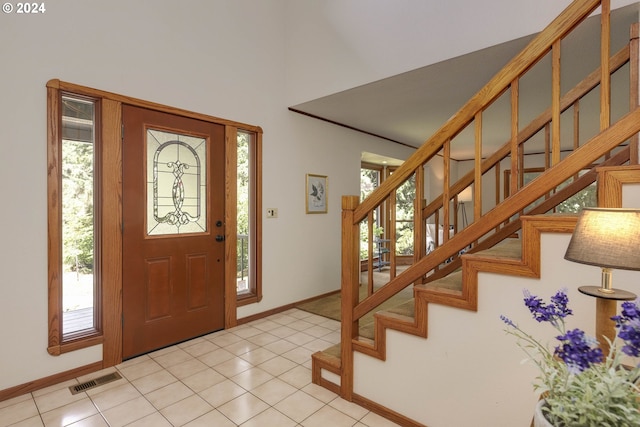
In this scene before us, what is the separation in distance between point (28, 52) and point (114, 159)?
2.87ft

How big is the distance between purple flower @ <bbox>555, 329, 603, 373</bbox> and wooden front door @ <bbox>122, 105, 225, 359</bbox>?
9.84 feet

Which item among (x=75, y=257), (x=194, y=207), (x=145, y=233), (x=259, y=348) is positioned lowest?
(x=259, y=348)

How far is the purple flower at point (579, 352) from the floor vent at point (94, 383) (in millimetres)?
2908

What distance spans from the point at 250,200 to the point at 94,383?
7.08ft

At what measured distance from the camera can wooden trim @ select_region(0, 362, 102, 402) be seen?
220 cm

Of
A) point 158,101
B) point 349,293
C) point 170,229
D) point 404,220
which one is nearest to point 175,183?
point 170,229

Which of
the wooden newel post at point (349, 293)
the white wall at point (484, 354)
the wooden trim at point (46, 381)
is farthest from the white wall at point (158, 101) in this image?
the white wall at point (484, 354)

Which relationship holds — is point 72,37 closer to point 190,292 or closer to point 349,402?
point 190,292

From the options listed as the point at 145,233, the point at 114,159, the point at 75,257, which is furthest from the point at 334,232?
the point at 75,257

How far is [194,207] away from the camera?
3199 millimetres

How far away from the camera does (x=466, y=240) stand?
1.73 m

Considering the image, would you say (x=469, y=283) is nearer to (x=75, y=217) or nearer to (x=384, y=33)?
(x=384, y=33)

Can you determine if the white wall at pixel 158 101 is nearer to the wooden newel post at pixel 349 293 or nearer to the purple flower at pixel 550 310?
the wooden newel post at pixel 349 293

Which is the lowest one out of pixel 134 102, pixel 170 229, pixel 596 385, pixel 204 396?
pixel 204 396
